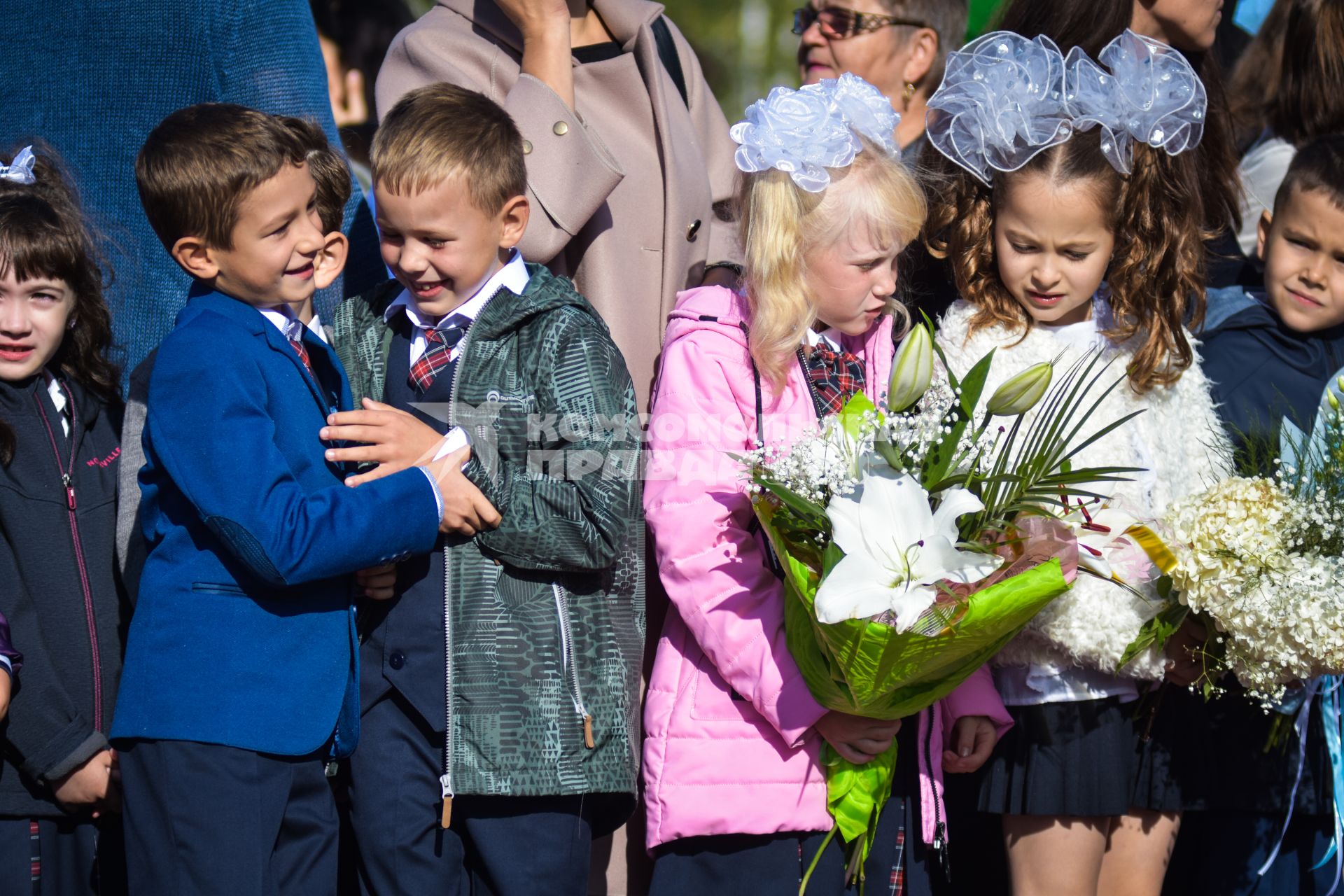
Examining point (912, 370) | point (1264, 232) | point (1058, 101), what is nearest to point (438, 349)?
point (912, 370)

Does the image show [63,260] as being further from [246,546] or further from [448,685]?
[448,685]

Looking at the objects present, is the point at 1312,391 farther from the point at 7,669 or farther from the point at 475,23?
the point at 7,669

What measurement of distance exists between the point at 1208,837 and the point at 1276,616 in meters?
0.93

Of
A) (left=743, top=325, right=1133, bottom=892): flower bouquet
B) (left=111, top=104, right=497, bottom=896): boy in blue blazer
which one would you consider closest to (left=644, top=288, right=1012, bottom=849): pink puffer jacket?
(left=743, top=325, right=1133, bottom=892): flower bouquet

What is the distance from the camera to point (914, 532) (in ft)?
7.52

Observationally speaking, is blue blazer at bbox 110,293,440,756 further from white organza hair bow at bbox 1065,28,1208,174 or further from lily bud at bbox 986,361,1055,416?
white organza hair bow at bbox 1065,28,1208,174

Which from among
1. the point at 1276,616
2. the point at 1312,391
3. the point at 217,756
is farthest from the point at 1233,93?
the point at 217,756

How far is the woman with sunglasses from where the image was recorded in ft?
12.4

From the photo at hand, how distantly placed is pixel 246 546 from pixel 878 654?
1094 millimetres

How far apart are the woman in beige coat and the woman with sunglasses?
0.76m

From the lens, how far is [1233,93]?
415 centimetres

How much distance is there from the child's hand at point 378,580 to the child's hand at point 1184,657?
60.1 inches

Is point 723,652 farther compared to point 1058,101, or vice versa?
point 1058,101

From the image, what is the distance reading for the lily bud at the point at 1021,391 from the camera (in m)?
2.29
